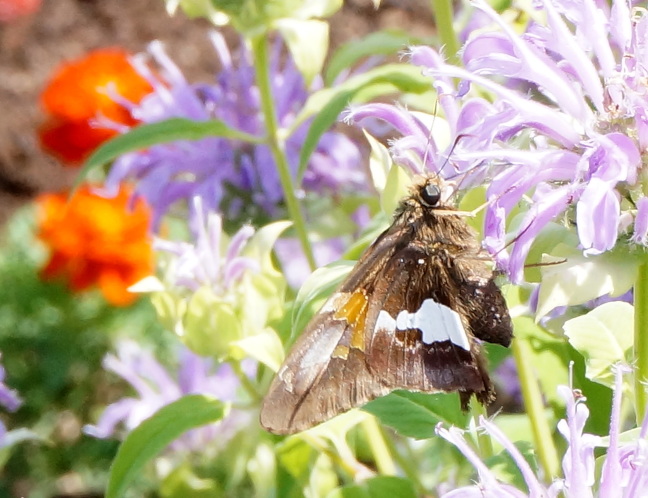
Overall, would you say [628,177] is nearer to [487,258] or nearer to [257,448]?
[487,258]

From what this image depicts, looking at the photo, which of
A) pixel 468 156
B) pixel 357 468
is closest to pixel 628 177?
pixel 468 156

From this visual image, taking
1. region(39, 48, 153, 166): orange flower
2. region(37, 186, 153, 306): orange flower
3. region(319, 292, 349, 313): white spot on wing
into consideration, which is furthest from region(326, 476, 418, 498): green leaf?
region(39, 48, 153, 166): orange flower

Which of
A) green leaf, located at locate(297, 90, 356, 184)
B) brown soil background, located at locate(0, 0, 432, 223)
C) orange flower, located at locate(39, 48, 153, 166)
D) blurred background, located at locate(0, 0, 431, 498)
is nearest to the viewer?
green leaf, located at locate(297, 90, 356, 184)

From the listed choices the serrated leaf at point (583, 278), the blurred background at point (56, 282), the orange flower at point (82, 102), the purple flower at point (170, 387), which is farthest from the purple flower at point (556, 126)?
the orange flower at point (82, 102)

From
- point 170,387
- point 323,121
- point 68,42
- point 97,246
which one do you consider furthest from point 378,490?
point 68,42

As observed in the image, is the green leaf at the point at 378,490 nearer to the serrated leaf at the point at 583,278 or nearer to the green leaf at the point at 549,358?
the green leaf at the point at 549,358

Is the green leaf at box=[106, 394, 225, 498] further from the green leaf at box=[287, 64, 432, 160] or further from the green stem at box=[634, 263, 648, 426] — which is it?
the green stem at box=[634, 263, 648, 426]

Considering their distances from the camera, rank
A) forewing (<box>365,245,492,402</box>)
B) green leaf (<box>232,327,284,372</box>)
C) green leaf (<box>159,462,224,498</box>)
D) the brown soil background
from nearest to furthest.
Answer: forewing (<box>365,245,492,402</box>)
green leaf (<box>232,327,284,372</box>)
green leaf (<box>159,462,224,498</box>)
the brown soil background
